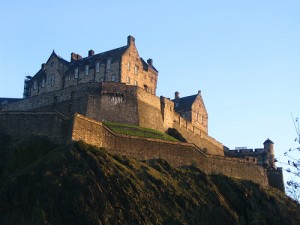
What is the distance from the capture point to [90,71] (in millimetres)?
60969

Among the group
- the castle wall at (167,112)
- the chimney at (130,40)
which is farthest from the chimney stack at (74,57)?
the castle wall at (167,112)

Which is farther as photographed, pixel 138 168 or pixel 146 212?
pixel 138 168

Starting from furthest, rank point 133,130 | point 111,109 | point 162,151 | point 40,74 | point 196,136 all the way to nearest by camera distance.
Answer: point 40,74, point 196,136, point 111,109, point 133,130, point 162,151

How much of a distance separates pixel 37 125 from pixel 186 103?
3319 centimetres

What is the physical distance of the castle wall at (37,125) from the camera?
133 feet

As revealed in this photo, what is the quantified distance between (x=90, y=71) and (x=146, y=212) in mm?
28354

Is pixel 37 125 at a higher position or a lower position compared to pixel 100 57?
lower

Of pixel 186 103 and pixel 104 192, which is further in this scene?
pixel 186 103

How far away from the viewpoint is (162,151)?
152ft

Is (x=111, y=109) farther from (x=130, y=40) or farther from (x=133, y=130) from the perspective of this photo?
(x=130, y=40)

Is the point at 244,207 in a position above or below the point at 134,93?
below

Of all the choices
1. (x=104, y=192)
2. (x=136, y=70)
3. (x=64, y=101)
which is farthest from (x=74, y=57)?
(x=104, y=192)

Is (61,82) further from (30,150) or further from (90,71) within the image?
(30,150)

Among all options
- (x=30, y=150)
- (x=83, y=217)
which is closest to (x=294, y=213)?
(x=83, y=217)
